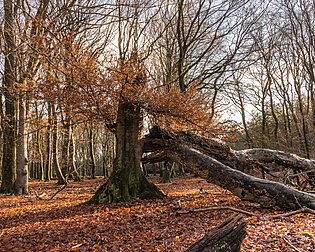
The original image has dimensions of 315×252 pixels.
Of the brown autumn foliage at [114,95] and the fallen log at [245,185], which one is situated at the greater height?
the brown autumn foliage at [114,95]

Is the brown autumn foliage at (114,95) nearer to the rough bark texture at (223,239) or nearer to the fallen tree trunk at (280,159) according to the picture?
the fallen tree trunk at (280,159)

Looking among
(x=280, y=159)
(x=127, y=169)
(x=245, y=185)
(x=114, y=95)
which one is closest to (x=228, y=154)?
(x=280, y=159)

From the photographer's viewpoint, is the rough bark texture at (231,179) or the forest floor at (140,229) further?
the rough bark texture at (231,179)

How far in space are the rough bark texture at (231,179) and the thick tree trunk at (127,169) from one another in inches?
25.2

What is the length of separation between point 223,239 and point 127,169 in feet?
17.7

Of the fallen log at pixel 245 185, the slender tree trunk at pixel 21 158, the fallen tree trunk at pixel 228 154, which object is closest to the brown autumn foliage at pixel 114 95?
the fallen tree trunk at pixel 228 154

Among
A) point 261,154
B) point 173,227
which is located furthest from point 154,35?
point 173,227

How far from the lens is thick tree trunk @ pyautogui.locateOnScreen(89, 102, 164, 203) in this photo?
24.6 ft

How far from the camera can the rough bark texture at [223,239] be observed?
8.00 ft

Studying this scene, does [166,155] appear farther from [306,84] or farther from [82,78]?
[306,84]

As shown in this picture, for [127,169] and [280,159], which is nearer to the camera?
[127,169]

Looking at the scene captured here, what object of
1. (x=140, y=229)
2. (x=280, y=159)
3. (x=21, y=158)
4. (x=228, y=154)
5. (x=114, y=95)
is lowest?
(x=140, y=229)

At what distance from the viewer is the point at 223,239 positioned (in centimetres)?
253

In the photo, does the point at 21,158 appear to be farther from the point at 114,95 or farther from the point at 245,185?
the point at 245,185
